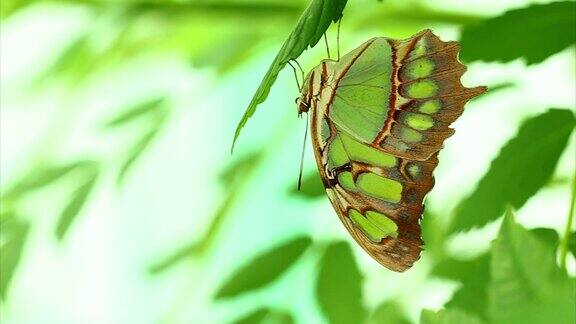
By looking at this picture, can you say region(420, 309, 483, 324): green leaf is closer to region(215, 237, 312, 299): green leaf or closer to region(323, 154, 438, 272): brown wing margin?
region(323, 154, 438, 272): brown wing margin

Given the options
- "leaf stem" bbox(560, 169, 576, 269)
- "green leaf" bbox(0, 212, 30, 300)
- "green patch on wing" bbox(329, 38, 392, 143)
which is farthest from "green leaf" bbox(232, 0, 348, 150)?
"green leaf" bbox(0, 212, 30, 300)

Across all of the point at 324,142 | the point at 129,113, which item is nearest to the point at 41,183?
the point at 129,113

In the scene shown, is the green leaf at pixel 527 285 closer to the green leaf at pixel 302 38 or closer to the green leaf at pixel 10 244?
the green leaf at pixel 302 38

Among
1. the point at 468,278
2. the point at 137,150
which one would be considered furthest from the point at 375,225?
the point at 137,150

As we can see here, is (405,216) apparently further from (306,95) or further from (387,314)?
(387,314)

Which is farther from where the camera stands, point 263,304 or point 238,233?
point 238,233

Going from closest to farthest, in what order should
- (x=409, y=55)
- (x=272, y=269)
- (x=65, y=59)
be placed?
1. (x=409, y=55)
2. (x=272, y=269)
3. (x=65, y=59)

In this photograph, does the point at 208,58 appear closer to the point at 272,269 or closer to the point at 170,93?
the point at 170,93
